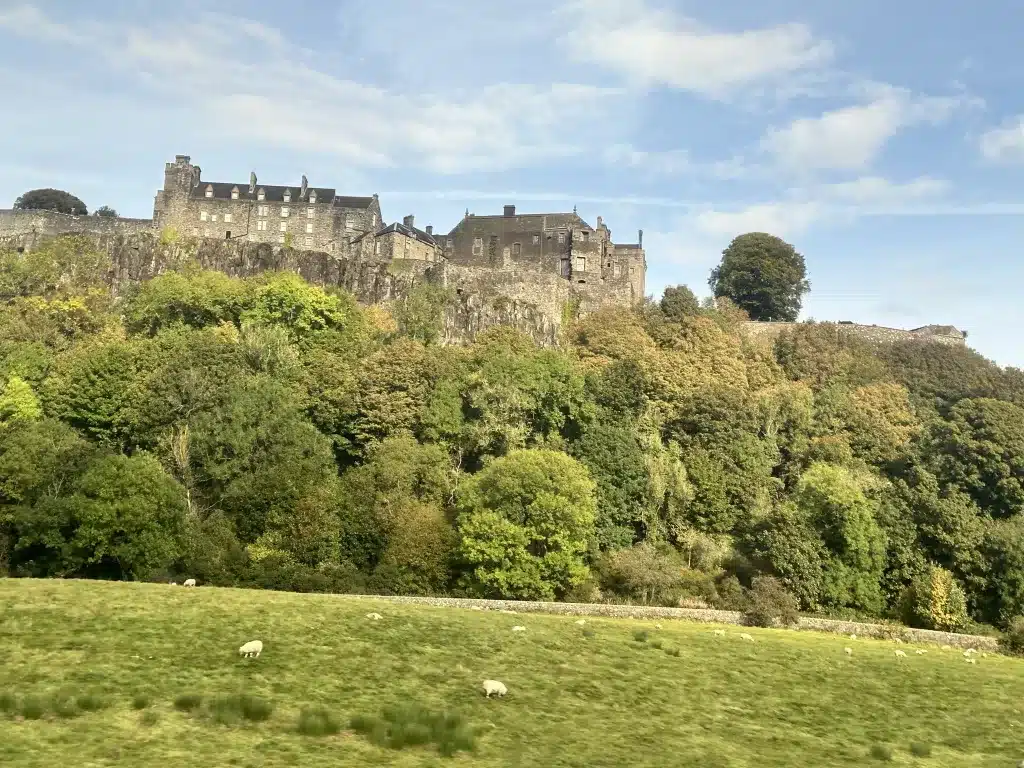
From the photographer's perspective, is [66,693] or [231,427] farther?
[231,427]

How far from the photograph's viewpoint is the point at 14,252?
63.6 m

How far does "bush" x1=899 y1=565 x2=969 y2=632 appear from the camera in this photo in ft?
131

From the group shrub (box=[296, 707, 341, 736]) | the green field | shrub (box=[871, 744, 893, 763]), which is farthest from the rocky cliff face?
shrub (box=[296, 707, 341, 736])

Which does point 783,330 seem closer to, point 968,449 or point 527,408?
point 968,449

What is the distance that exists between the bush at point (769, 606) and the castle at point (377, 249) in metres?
25.9

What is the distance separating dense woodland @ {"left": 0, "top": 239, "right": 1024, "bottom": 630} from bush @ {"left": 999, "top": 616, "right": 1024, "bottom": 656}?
13.8 ft

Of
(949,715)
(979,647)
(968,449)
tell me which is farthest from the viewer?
(968,449)

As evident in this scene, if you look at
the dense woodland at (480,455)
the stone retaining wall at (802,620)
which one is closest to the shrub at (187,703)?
the stone retaining wall at (802,620)

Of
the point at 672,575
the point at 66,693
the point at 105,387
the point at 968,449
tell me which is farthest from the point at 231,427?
the point at 968,449

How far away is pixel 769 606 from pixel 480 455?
695 inches

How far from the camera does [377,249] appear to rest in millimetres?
69562

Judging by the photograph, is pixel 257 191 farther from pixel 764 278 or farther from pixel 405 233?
pixel 764 278

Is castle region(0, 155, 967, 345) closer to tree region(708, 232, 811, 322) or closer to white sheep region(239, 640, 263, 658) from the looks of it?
tree region(708, 232, 811, 322)

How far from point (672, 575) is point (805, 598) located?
20.5 feet
